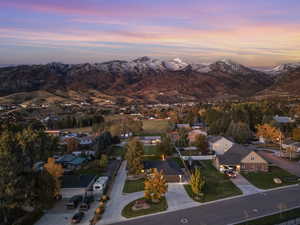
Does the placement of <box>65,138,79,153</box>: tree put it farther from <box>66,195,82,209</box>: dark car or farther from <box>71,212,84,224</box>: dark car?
<box>71,212,84,224</box>: dark car

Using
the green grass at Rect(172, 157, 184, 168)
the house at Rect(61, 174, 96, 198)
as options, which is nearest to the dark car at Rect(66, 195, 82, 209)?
the house at Rect(61, 174, 96, 198)

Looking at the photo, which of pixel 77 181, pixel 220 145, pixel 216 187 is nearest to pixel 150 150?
pixel 220 145

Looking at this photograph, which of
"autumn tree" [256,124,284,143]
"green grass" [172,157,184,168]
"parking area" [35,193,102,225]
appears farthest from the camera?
"autumn tree" [256,124,284,143]

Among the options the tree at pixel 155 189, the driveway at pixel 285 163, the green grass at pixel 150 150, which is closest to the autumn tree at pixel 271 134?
the driveway at pixel 285 163

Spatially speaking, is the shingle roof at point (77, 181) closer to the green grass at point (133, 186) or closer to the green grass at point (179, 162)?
the green grass at point (133, 186)

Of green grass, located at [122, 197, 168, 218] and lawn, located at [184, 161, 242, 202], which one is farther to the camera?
lawn, located at [184, 161, 242, 202]

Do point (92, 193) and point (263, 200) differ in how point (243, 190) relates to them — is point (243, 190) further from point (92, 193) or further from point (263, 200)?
point (92, 193)
